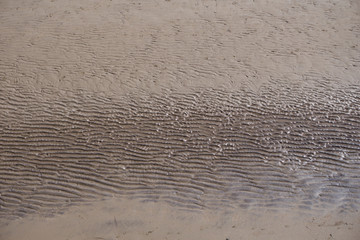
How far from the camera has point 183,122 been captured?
6.42m

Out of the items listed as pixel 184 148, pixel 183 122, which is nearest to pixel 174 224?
pixel 184 148

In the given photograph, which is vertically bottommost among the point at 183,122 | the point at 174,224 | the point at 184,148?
the point at 174,224

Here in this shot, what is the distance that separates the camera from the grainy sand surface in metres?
4.98

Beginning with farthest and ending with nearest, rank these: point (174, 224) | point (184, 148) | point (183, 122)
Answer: point (183, 122) < point (184, 148) < point (174, 224)

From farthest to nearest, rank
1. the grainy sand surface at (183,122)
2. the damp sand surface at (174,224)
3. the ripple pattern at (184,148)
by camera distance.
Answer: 1. the ripple pattern at (184,148)
2. the grainy sand surface at (183,122)
3. the damp sand surface at (174,224)

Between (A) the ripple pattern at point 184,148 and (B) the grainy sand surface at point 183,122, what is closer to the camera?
(B) the grainy sand surface at point 183,122

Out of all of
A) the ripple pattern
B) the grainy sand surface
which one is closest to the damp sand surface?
the grainy sand surface

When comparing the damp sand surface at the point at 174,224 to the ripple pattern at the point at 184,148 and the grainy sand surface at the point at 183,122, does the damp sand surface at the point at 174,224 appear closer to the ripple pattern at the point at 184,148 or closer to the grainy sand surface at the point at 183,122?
the grainy sand surface at the point at 183,122

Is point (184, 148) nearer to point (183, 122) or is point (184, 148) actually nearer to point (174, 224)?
point (183, 122)

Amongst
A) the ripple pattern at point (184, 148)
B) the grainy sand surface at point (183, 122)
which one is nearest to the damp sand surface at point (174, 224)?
the grainy sand surface at point (183, 122)

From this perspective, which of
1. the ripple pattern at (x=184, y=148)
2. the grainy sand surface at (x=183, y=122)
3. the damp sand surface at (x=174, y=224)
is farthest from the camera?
the ripple pattern at (x=184, y=148)

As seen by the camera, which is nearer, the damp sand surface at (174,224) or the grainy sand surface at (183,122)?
the damp sand surface at (174,224)

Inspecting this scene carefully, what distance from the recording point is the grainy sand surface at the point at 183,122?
4984mm

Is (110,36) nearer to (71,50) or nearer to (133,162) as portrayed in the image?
(71,50)
